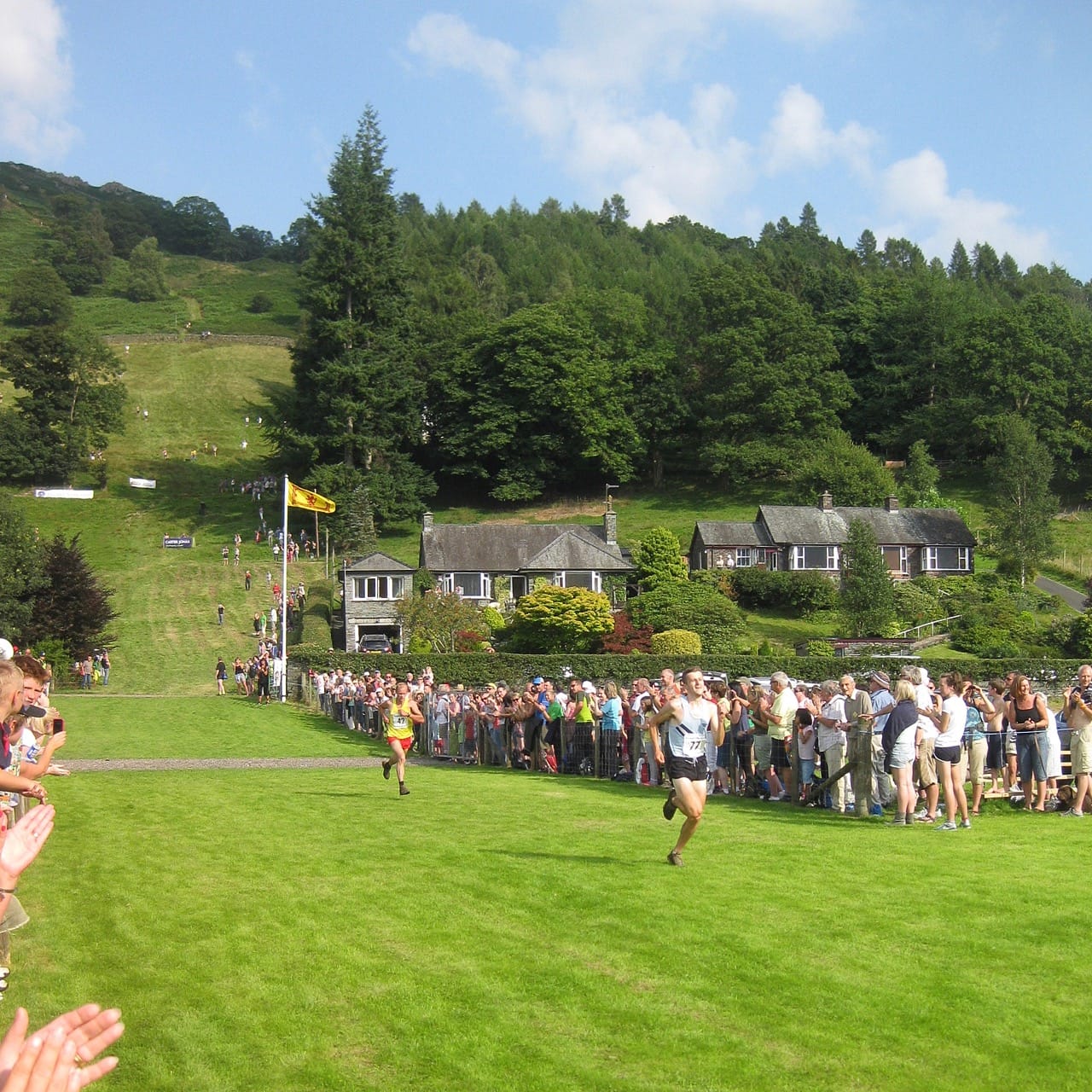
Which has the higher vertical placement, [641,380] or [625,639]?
[641,380]

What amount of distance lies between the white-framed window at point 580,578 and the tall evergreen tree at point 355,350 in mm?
20262

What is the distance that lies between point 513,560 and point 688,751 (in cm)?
6349

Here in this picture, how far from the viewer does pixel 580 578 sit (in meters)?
73.6

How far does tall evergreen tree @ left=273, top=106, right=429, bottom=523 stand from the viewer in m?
90.4

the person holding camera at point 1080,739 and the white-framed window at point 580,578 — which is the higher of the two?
the white-framed window at point 580,578

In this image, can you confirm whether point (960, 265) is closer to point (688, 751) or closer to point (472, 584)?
point (472, 584)

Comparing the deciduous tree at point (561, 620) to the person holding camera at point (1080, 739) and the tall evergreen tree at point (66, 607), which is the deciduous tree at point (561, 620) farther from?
the person holding camera at point (1080, 739)

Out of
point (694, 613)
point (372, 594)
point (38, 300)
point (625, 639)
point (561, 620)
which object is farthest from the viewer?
point (38, 300)

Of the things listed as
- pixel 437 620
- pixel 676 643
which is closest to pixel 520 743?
pixel 676 643

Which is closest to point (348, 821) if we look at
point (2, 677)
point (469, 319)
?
point (2, 677)

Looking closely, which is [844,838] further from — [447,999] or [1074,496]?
[1074,496]

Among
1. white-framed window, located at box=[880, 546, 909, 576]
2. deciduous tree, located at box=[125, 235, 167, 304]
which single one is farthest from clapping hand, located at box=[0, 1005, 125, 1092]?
deciduous tree, located at box=[125, 235, 167, 304]

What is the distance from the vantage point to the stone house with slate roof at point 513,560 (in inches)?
2901

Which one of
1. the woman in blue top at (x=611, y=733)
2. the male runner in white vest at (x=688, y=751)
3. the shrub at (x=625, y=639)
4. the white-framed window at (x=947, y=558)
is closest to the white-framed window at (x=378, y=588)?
the shrub at (x=625, y=639)
